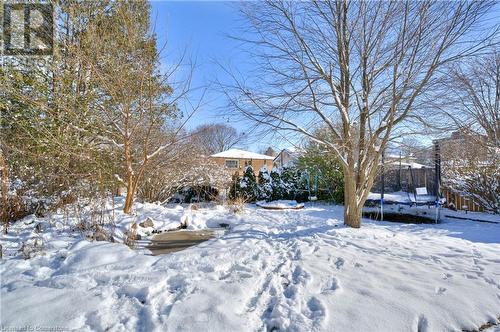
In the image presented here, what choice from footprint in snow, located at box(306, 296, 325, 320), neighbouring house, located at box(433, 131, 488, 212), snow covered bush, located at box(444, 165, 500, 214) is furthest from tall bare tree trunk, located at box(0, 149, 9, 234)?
snow covered bush, located at box(444, 165, 500, 214)

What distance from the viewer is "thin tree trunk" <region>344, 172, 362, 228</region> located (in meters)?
5.54

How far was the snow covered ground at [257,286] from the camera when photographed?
82.4 inches

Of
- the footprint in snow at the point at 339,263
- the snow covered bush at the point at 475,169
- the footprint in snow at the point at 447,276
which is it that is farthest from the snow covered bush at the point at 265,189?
the footprint in snow at the point at 447,276

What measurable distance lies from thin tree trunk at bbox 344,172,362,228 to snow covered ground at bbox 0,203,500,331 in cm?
119

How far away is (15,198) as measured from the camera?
5367mm

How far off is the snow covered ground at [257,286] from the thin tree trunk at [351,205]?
3.89 ft

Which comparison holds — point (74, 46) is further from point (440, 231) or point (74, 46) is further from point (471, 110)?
point (471, 110)

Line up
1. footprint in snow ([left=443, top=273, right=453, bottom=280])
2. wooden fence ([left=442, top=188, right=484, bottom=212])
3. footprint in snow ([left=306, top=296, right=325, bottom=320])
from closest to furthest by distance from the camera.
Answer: footprint in snow ([left=306, top=296, right=325, bottom=320])
footprint in snow ([left=443, top=273, right=453, bottom=280])
wooden fence ([left=442, top=188, right=484, bottom=212])

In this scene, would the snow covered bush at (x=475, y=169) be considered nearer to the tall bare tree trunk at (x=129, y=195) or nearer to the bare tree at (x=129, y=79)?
the bare tree at (x=129, y=79)

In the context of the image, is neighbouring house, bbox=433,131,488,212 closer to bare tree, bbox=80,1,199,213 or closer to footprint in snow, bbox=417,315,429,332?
footprint in snow, bbox=417,315,429,332

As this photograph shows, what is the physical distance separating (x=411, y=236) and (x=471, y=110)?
4.64 meters

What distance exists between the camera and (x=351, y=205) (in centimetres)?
566

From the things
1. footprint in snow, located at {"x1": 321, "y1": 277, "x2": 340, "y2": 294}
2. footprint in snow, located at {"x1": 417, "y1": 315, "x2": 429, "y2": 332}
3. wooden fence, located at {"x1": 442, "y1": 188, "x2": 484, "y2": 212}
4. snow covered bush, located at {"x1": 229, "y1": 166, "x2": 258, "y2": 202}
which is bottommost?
footprint in snow, located at {"x1": 417, "y1": 315, "x2": 429, "y2": 332}

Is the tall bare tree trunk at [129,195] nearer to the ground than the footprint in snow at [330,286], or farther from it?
farther from it
